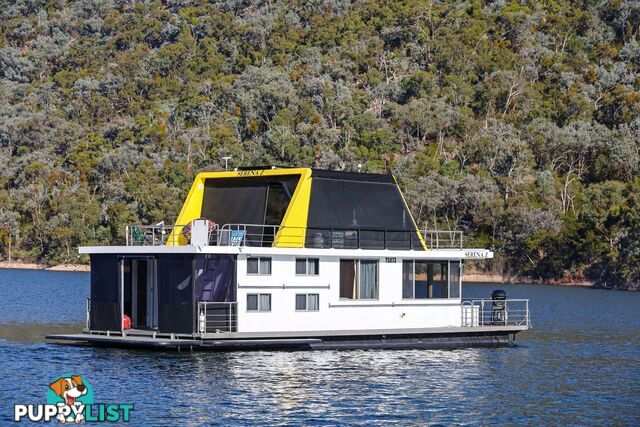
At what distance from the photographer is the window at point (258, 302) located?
1382 inches

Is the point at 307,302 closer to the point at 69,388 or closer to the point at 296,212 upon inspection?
the point at 296,212

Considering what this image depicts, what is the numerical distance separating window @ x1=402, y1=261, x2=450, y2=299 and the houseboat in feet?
0.16

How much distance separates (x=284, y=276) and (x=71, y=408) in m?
10.00

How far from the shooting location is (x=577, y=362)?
40000 mm

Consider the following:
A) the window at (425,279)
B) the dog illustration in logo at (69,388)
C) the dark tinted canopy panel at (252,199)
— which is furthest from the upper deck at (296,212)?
the dog illustration in logo at (69,388)

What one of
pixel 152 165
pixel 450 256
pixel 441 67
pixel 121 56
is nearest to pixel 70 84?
pixel 121 56

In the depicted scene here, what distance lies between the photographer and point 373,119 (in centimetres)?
12662

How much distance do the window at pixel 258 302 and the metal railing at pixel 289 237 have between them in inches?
70.0

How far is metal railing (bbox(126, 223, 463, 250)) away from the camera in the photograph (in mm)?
36031

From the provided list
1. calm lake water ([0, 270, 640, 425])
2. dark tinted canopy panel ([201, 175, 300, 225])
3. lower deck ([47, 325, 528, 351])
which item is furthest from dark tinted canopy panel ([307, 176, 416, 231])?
calm lake water ([0, 270, 640, 425])

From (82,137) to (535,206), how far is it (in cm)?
6157

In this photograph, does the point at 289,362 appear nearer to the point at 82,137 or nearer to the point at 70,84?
the point at 82,137

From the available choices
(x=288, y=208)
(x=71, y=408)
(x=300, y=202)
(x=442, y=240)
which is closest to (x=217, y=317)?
(x=288, y=208)

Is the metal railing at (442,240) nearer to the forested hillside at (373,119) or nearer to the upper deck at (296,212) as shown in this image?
the upper deck at (296,212)
